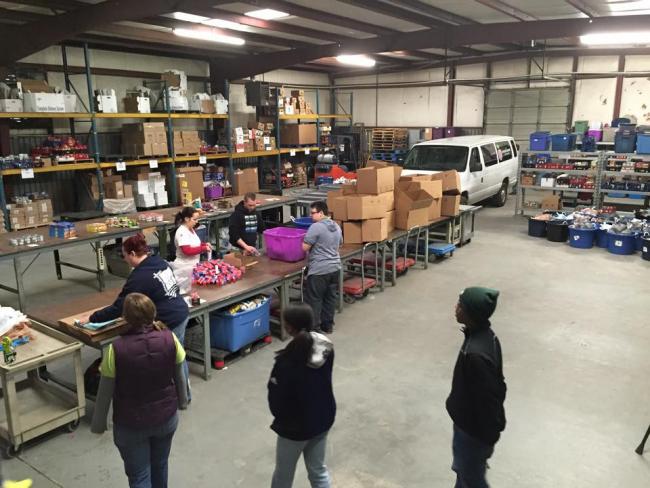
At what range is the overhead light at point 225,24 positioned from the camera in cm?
1036

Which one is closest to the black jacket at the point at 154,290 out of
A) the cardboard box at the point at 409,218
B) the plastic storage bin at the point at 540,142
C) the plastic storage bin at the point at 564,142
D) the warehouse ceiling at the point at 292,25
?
the cardboard box at the point at 409,218

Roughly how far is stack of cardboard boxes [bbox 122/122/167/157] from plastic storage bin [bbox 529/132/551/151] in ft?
27.6

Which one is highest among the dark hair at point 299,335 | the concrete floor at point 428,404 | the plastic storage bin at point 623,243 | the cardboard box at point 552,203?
the dark hair at point 299,335

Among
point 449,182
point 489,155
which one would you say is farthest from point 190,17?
point 489,155

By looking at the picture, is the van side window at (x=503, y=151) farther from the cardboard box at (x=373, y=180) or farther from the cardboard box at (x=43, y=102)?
the cardboard box at (x=43, y=102)

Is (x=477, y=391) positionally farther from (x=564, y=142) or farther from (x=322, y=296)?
(x=564, y=142)

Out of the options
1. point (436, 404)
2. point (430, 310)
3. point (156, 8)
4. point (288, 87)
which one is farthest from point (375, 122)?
point (436, 404)

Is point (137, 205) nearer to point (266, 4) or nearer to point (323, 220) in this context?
point (266, 4)

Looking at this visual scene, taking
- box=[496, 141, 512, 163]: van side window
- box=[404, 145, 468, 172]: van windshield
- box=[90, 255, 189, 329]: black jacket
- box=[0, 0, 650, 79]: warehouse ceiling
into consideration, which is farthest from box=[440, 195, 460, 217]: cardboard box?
box=[90, 255, 189, 329]: black jacket

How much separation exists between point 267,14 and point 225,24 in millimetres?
1284

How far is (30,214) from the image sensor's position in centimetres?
994

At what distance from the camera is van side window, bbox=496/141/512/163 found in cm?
1322

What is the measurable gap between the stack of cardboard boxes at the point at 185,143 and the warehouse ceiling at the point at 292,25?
2.05m

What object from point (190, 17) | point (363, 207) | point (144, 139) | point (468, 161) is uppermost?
point (190, 17)
